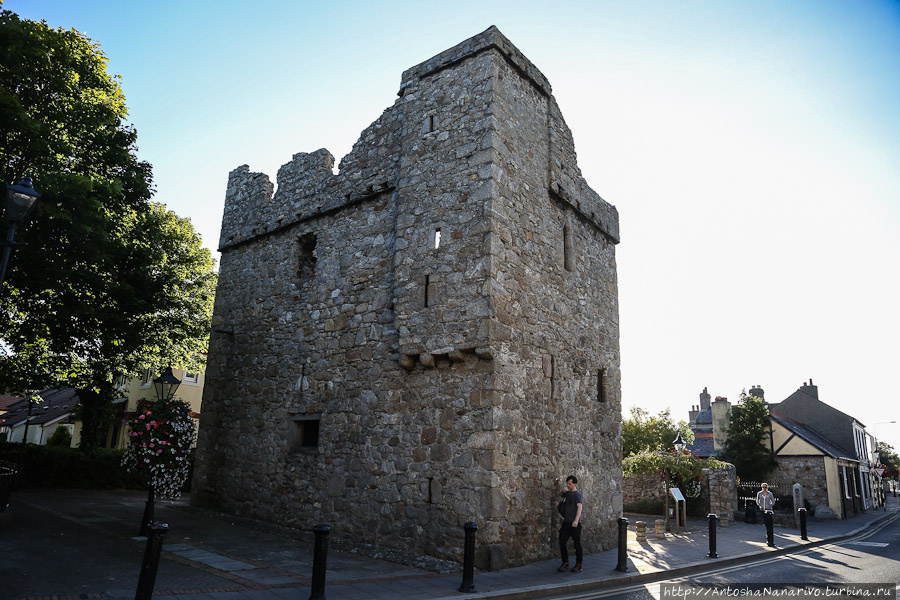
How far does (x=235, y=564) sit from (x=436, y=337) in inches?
175

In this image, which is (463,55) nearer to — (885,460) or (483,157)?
(483,157)

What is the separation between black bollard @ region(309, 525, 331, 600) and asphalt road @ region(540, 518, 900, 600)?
3.06 meters

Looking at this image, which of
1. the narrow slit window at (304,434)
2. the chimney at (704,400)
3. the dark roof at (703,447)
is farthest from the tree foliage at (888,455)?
the narrow slit window at (304,434)

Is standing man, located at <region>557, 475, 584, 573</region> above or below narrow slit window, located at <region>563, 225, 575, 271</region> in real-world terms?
below

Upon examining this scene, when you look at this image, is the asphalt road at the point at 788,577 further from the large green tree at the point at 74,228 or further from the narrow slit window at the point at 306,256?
the large green tree at the point at 74,228

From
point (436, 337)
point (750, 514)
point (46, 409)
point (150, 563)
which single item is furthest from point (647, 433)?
point (46, 409)

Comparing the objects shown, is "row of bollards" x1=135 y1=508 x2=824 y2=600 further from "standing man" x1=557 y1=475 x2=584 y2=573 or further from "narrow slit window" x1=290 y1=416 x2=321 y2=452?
"narrow slit window" x1=290 y1=416 x2=321 y2=452

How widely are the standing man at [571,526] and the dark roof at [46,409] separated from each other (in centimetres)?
3144

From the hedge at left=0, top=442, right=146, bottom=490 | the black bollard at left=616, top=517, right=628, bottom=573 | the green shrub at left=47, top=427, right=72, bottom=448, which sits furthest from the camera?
the green shrub at left=47, top=427, right=72, bottom=448

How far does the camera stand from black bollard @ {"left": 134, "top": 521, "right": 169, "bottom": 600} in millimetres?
5184

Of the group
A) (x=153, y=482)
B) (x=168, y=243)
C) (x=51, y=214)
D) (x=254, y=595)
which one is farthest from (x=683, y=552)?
(x=168, y=243)

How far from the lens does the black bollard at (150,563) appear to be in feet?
17.0

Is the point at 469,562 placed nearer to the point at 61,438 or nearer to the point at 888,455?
the point at 61,438

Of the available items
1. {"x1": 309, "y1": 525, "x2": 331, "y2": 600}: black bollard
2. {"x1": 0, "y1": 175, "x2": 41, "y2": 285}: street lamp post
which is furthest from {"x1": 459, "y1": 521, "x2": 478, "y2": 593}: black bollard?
{"x1": 0, "y1": 175, "x2": 41, "y2": 285}: street lamp post
